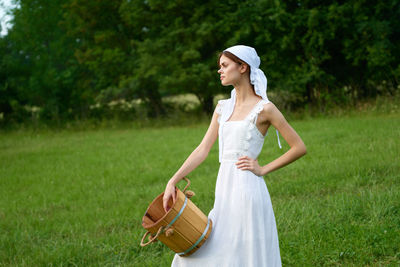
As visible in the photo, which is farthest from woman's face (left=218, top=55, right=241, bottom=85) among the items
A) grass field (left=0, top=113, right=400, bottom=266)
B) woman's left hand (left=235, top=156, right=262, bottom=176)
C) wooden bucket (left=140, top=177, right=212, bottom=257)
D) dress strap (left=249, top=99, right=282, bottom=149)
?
grass field (left=0, top=113, right=400, bottom=266)

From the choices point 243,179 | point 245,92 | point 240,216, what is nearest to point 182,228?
point 240,216

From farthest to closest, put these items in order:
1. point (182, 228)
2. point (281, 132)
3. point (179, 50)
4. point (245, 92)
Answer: point (179, 50)
point (245, 92)
point (281, 132)
point (182, 228)

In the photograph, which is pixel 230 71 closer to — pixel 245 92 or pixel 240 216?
pixel 245 92

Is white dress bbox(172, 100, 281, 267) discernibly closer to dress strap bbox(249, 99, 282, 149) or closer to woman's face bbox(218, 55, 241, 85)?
dress strap bbox(249, 99, 282, 149)

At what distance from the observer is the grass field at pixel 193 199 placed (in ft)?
14.7

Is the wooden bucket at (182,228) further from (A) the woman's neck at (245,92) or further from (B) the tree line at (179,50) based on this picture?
(B) the tree line at (179,50)

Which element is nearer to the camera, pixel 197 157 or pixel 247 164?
pixel 247 164

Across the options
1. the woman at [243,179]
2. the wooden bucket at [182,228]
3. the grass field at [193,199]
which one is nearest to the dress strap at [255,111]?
the woman at [243,179]

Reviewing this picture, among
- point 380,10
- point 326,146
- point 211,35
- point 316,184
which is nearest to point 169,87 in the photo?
point 211,35

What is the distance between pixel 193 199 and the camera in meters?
6.30

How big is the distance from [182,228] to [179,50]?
15.0 meters

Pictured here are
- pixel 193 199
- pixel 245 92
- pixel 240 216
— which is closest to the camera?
pixel 240 216

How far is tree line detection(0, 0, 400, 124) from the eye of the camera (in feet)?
49.1

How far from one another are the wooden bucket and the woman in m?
0.09
